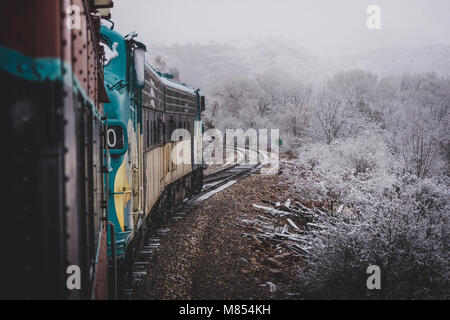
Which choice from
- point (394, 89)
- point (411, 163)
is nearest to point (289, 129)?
point (411, 163)

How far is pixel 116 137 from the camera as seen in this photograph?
19.3 ft

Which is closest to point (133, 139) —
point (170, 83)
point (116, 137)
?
point (116, 137)

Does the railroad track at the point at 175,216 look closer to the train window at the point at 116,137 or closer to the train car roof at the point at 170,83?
the train window at the point at 116,137

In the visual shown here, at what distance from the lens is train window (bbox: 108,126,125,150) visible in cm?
580

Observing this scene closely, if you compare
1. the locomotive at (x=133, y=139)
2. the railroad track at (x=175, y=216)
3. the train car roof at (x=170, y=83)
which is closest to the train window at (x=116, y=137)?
the locomotive at (x=133, y=139)

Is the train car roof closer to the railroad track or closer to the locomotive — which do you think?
the locomotive

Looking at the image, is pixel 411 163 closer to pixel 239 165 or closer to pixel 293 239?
pixel 293 239

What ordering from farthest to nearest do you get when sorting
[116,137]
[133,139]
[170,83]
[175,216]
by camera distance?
[175,216] < [170,83] < [133,139] < [116,137]

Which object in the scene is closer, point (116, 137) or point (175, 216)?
point (116, 137)

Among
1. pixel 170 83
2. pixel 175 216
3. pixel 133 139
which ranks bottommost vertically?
pixel 175 216

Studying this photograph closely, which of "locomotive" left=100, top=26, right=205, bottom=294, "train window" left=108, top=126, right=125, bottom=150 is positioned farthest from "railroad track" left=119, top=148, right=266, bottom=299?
"train window" left=108, top=126, right=125, bottom=150

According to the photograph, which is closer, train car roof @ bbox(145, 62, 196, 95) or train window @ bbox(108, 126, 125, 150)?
train window @ bbox(108, 126, 125, 150)

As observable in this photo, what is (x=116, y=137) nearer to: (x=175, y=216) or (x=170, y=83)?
(x=170, y=83)

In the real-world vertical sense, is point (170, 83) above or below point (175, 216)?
above
